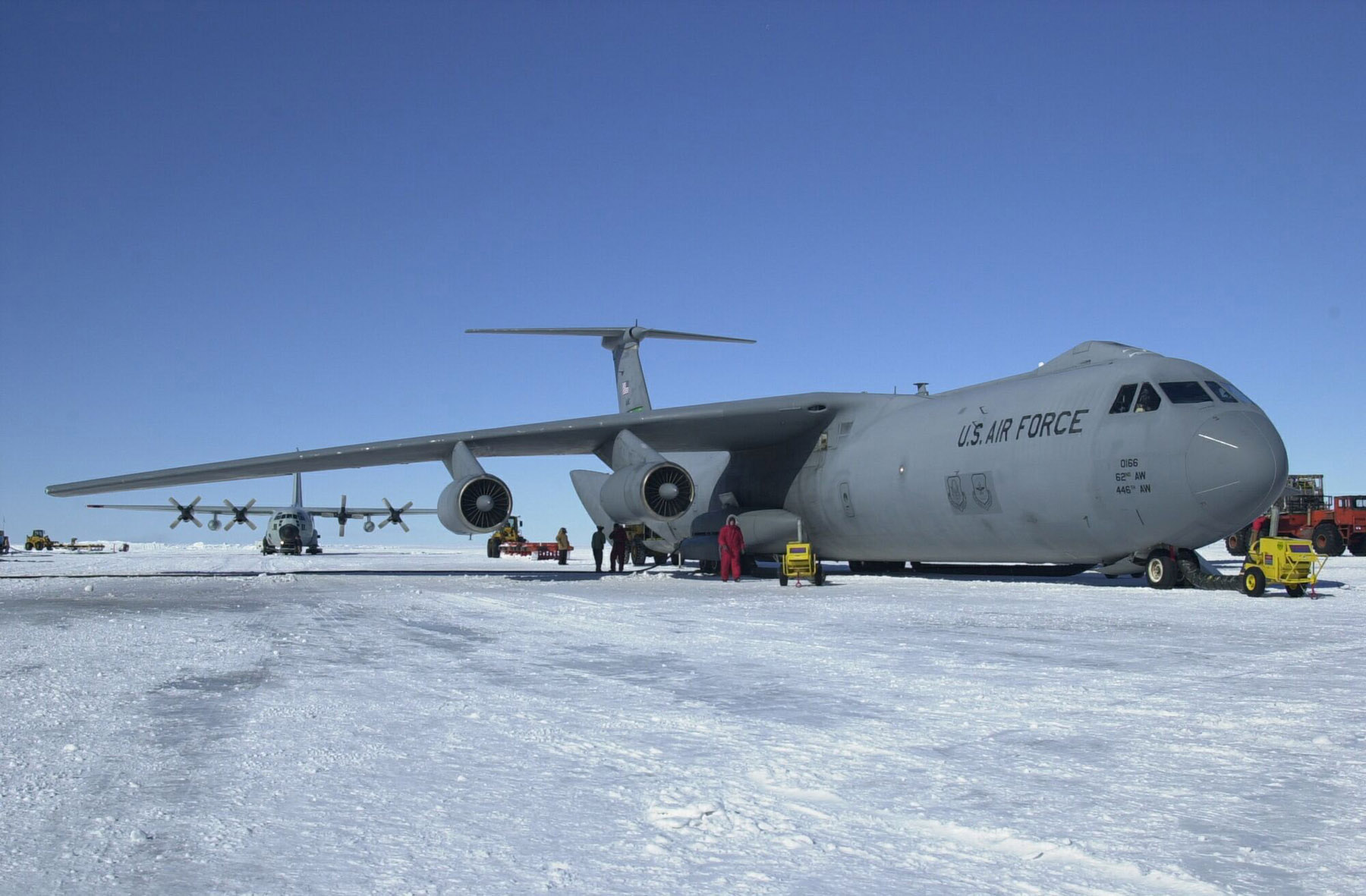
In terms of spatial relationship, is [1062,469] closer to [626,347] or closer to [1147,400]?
[1147,400]

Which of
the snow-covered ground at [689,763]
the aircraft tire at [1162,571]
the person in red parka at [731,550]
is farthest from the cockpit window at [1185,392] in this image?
the person in red parka at [731,550]

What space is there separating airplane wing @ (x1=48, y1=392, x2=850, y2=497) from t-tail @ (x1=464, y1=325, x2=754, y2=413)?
5.77m

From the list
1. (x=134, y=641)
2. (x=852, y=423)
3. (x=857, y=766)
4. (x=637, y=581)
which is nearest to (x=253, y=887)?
(x=857, y=766)

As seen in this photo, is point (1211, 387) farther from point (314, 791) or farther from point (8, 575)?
point (8, 575)

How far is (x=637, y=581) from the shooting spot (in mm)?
16219

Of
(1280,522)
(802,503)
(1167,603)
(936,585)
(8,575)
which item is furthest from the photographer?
(1280,522)

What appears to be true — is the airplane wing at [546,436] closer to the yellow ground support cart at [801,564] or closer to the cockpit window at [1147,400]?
the yellow ground support cart at [801,564]

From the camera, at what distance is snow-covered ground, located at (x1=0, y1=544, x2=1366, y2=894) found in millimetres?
2408

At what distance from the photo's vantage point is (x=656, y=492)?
16016 mm

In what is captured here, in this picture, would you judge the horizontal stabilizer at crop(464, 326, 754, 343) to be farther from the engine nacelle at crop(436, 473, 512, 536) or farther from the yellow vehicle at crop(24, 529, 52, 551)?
the yellow vehicle at crop(24, 529, 52, 551)

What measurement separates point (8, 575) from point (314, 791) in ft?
68.5

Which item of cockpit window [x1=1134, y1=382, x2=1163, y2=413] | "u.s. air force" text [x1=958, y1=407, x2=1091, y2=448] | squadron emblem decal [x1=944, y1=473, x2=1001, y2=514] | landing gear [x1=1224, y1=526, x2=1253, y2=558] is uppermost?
cockpit window [x1=1134, y1=382, x2=1163, y2=413]

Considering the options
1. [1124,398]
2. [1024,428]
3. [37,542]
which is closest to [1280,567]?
[1124,398]

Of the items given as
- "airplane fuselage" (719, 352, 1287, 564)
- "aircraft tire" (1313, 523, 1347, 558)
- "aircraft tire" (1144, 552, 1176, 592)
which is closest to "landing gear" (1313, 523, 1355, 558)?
"aircraft tire" (1313, 523, 1347, 558)
